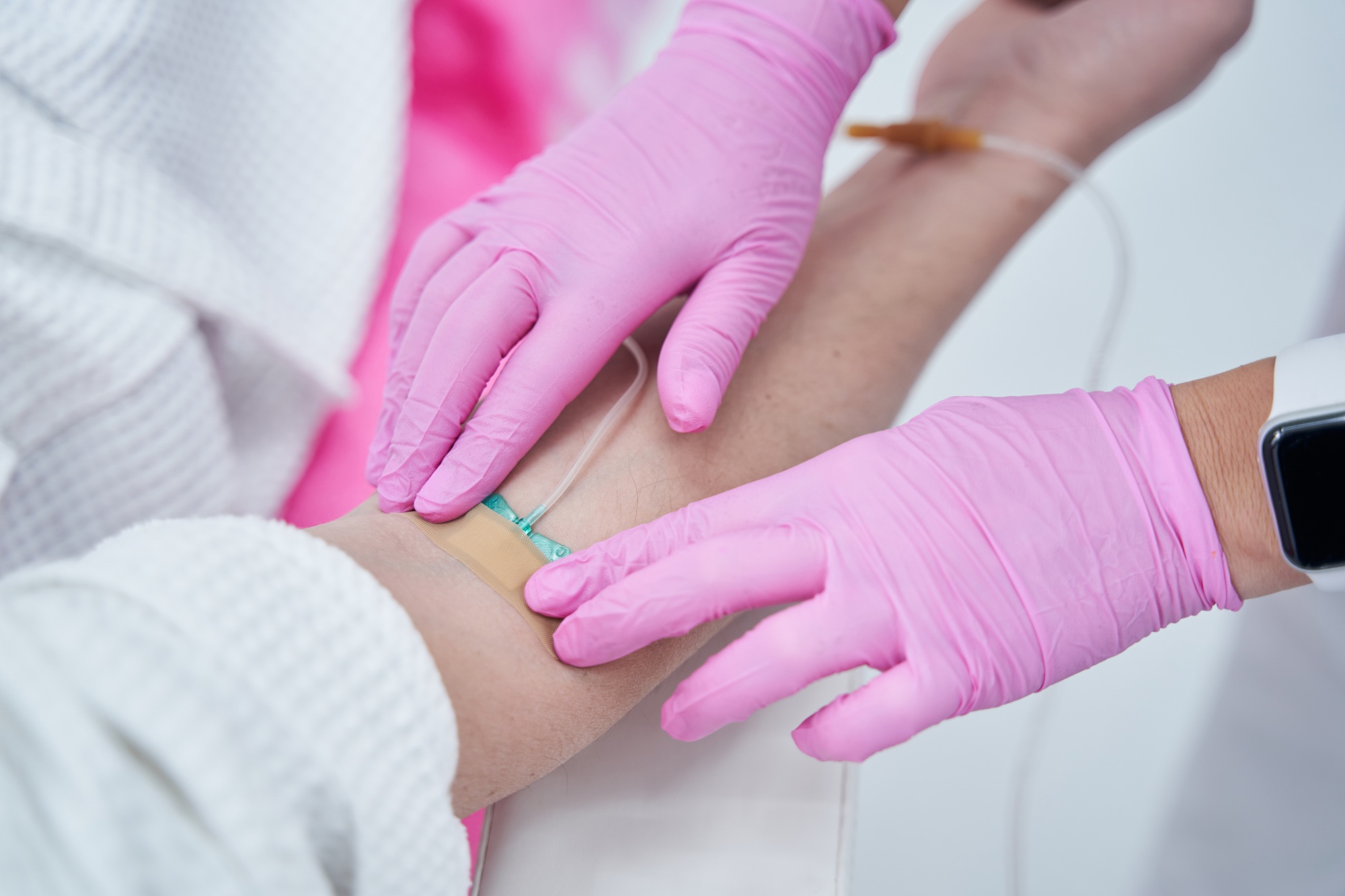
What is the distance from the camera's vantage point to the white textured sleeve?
0.44m

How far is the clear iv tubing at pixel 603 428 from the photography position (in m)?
0.83

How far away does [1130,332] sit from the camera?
62.8 inches

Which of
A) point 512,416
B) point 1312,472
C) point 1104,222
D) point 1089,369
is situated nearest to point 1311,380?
point 1312,472

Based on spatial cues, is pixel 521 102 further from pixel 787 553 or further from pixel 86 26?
pixel 787 553

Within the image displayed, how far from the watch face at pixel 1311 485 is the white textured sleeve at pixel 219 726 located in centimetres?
72

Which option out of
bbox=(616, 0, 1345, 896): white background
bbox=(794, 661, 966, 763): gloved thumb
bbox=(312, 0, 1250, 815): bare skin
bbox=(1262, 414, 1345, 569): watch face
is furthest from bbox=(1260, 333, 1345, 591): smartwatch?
bbox=(616, 0, 1345, 896): white background

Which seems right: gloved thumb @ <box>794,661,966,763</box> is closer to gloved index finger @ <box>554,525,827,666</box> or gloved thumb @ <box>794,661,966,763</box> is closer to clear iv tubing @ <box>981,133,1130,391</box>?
gloved index finger @ <box>554,525,827,666</box>

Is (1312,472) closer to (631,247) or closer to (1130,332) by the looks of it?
(631,247)

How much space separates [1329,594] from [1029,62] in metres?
0.89

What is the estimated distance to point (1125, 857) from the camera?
1328mm

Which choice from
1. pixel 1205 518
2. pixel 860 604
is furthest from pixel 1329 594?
pixel 860 604

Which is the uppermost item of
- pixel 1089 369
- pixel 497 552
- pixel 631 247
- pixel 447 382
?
pixel 631 247

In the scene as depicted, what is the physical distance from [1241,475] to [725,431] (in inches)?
20.2

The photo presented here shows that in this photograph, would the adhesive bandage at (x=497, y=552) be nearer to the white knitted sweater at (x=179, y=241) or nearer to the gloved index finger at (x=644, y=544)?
the gloved index finger at (x=644, y=544)
